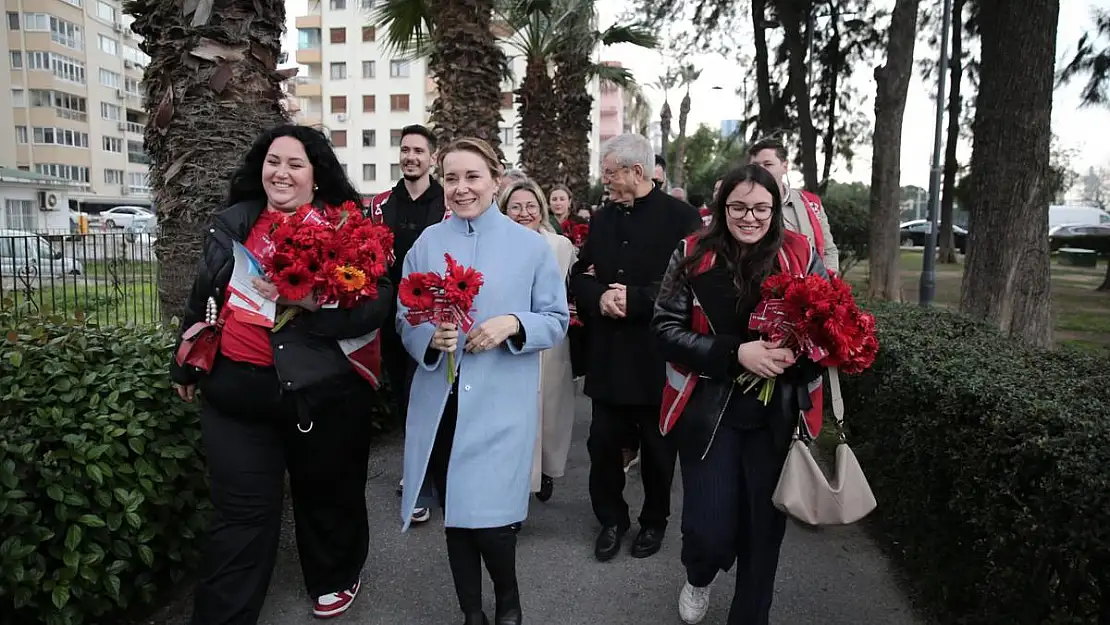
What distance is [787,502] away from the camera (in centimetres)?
273

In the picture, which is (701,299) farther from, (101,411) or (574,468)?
(574,468)

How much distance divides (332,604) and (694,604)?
5.06 feet

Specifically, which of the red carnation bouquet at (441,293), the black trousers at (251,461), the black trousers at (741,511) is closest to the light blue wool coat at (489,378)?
the red carnation bouquet at (441,293)

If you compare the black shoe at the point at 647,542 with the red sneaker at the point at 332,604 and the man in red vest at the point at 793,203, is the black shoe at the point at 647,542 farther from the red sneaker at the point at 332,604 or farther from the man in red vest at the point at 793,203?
the man in red vest at the point at 793,203

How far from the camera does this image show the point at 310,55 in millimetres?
59094

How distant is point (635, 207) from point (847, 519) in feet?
6.18

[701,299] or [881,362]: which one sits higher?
[701,299]

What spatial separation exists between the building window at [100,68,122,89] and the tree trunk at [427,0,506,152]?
60.5 metres

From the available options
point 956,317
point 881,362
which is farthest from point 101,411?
point 956,317

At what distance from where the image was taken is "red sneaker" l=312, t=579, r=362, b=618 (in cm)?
334

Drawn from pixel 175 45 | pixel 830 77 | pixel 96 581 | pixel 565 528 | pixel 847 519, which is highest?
pixel 830 77

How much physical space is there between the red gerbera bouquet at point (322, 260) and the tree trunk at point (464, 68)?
8043mm

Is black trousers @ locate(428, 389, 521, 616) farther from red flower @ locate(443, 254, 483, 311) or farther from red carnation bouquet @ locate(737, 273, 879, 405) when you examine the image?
red carnation bouquet @ locate(737, 273, 879, 405)

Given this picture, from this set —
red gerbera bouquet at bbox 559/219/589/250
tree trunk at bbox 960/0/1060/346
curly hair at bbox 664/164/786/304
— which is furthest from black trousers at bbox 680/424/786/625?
tree trunk at bbox 960/0/1060/346
